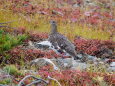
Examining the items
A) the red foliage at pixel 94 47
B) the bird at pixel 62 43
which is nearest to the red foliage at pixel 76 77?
the bird at pixel 62 43

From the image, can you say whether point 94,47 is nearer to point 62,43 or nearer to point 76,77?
point 62,43

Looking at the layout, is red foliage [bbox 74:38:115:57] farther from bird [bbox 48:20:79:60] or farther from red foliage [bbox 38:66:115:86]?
red foliage [bbox 38:66:115:86]

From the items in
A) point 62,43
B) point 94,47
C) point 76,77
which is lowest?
point 94,47

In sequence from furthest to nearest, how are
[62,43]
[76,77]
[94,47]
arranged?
[94,47]
[62,43]
[76,77]

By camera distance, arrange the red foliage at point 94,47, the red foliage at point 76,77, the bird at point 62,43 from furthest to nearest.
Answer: the red foliage at point 94,47
the bird at point 62,43
the red foliage at point 76,77

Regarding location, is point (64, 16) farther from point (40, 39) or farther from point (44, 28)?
point (40, 39)

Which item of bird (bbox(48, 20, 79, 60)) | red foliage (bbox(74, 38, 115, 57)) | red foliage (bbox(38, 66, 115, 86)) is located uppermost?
red foliage (bbox(38, 66, 115, 86))

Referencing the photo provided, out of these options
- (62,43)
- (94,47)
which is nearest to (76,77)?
(62,43)

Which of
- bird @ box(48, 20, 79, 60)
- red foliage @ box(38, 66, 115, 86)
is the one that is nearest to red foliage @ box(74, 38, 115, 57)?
bird @ box(48, 20, 79, 60)

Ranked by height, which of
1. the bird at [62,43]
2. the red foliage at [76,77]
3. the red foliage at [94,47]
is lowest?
the red foliage at [94,47]

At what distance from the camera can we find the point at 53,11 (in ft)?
62.1

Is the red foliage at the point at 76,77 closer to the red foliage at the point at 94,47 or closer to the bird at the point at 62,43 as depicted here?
the bird at the point at 62,43

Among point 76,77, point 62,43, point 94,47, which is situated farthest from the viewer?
point 94,47

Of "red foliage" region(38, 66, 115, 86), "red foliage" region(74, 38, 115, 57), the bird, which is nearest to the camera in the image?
"red foliage" region(38, 66, 115, 86)
